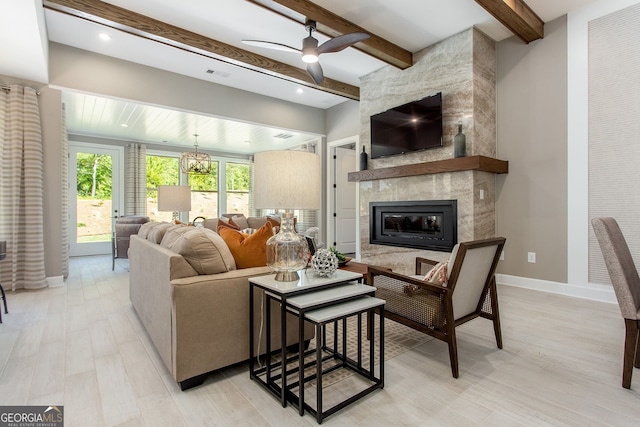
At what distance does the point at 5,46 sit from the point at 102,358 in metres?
3.15

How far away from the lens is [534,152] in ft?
11.8

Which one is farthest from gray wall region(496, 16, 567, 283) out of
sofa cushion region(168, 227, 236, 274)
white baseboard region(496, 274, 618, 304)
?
sofa cushion region(168, 227, 236, 274)

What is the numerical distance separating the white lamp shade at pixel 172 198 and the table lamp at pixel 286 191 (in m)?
2.62

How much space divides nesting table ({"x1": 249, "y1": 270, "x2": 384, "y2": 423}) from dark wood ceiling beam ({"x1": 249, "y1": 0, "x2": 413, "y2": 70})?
8.55ft

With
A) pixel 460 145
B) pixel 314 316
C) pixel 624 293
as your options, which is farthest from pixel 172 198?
pixel 624 293

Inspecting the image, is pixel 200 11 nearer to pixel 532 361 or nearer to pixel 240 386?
pixel 240 386

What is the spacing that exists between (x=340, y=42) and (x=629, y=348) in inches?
121

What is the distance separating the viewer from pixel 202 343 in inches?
66.0

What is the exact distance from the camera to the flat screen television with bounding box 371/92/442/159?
155 inches

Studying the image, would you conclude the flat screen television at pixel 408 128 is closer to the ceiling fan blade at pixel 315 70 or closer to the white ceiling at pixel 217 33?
the white ceiling at pixel 217 33

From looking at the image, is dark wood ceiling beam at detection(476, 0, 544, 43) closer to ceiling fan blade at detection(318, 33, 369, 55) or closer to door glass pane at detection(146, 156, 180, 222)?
ceiling fan blade at detection(318, 33, 369, 55)

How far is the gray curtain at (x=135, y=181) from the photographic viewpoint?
700 cm

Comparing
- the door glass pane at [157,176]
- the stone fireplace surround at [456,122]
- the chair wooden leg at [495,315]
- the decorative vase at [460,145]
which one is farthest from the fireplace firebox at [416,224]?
the door glass pane at [157,176]

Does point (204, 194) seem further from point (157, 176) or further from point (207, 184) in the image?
point (157, 176)
